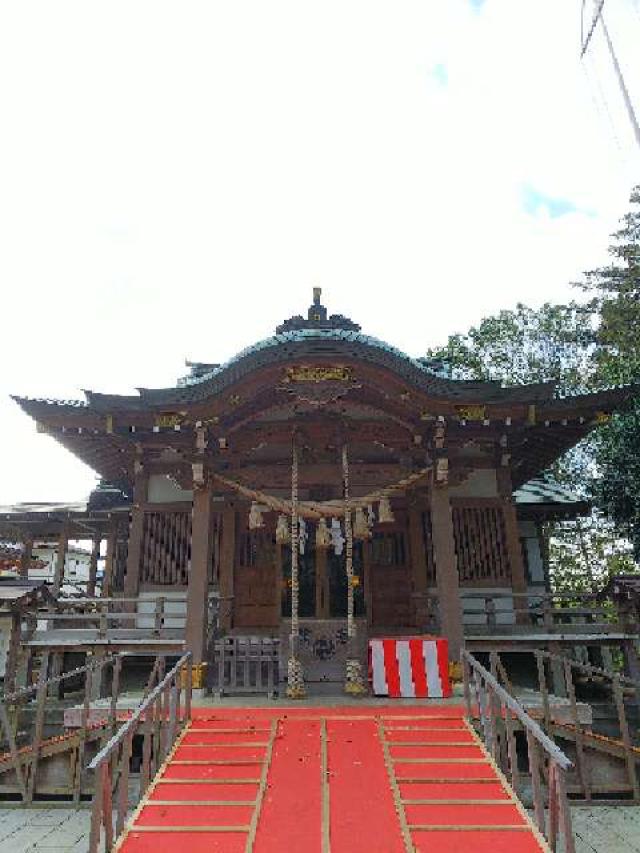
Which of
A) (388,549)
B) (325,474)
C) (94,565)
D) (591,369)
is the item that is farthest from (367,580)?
(591,369)

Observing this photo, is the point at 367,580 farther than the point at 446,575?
Yes

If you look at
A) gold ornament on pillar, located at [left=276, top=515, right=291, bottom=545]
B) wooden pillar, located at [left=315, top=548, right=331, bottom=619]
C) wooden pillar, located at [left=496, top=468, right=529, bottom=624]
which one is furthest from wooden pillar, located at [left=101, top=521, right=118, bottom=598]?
wooden pillar, located at [left=496, top=468, right=529, bottom=624]

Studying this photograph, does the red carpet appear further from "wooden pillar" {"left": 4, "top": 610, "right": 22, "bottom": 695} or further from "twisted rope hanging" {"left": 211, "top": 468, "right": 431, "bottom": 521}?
"wooden pillar" {"left": 4, "top": 610, "right": 22, "bottom": 695}

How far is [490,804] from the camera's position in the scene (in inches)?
191

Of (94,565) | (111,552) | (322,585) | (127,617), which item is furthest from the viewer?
(94,565)

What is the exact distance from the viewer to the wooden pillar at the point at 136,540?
1119cm

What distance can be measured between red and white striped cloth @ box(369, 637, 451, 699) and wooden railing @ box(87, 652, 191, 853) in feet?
9.16

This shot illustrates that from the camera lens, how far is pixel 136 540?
11.5 m

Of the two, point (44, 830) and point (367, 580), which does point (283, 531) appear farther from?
point (44, 830)

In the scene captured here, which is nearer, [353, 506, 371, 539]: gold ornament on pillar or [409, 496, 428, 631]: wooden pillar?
[353, 506, 371, 539]: gold ornament on pillar

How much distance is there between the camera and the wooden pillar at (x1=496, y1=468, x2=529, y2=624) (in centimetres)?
1086

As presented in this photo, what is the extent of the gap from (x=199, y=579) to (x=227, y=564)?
227cm

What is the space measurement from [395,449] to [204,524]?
3.72 meters

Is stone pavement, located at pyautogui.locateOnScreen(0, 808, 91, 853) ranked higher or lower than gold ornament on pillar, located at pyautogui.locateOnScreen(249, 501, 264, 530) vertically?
lower
